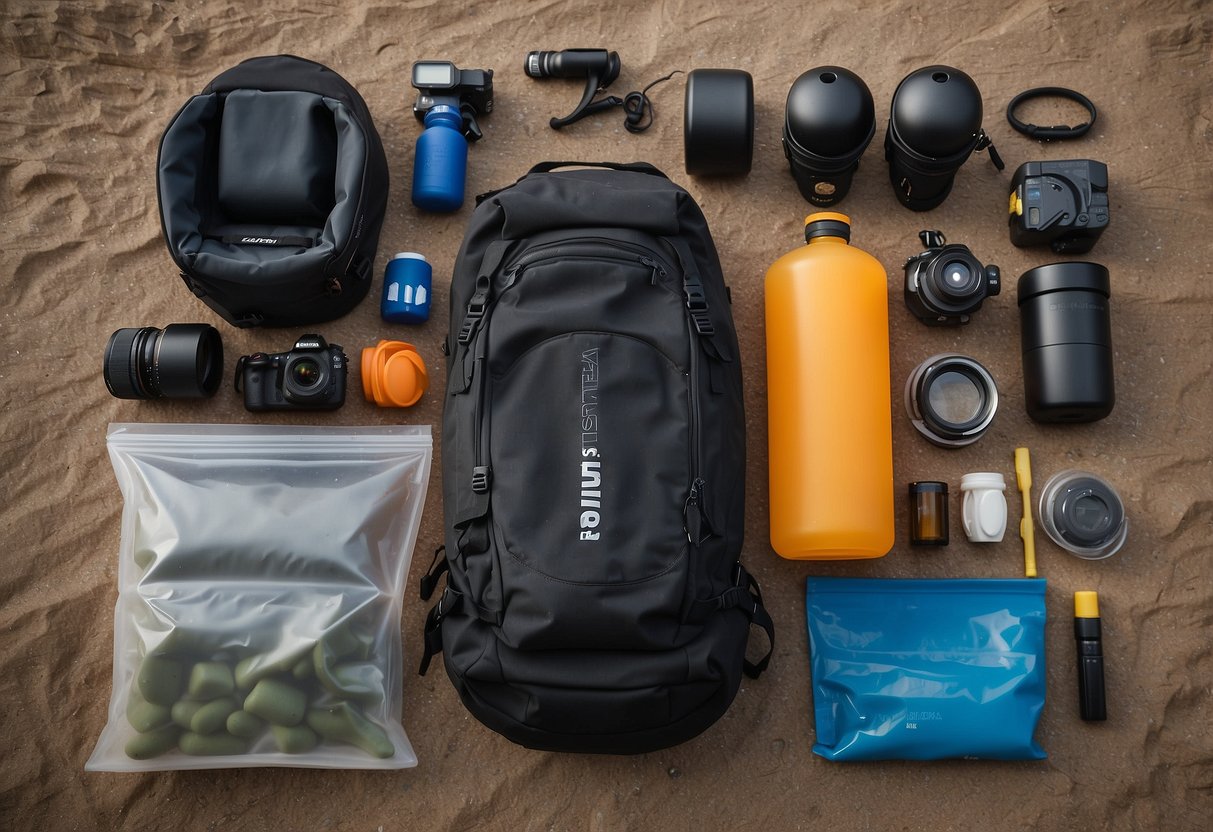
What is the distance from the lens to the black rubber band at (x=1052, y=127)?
210 cm

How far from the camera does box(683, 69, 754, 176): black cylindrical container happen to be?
1.94m

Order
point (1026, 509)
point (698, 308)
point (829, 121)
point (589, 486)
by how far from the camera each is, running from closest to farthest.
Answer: point (589, 486)
point (698, 308)
point (829, 121)
point (1026, 509)

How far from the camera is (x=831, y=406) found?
1.77 metres

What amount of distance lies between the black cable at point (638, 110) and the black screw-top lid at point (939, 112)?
61 cm

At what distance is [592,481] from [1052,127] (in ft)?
4.93

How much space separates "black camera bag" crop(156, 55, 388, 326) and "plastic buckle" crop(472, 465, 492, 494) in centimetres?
55

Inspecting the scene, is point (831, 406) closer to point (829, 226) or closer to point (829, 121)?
point (829, 226)

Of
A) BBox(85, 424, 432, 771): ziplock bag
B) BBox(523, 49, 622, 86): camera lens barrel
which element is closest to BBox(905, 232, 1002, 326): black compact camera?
BBox(523, 49, 622, 86): camera lens barrel

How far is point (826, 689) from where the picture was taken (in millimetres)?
1854

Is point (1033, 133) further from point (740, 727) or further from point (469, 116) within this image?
point (740, 727)

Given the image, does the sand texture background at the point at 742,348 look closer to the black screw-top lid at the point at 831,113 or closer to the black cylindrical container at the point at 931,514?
the black cylindrical container at the point at 931,514

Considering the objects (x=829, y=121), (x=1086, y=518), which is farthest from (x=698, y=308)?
(x=1086, y=518)

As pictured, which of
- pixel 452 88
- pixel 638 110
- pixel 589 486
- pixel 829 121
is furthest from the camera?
pixel 638 110

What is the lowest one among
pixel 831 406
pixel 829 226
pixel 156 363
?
pixel 831 406
